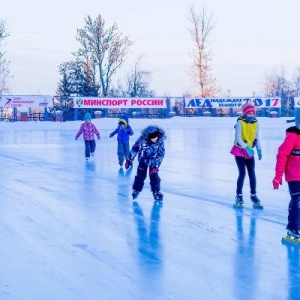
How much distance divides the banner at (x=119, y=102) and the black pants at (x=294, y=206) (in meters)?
44.0

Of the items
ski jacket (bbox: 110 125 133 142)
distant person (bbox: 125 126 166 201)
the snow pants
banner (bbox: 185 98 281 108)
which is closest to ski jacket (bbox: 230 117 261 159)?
distant person (bbox: 125 126 166 201)

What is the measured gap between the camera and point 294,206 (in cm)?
685

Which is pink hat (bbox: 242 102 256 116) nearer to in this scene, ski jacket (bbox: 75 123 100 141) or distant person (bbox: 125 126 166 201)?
distant person (bbox: 125 126 166 201)

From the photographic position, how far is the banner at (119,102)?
5091cm

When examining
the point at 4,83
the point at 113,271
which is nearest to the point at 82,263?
the point at 113,271

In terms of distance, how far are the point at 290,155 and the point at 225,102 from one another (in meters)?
48.7

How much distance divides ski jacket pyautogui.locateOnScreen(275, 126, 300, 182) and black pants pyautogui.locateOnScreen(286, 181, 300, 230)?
8 centimetres

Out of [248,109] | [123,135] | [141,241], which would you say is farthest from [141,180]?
[123,135]

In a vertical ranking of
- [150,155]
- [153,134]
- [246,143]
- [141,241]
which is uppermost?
[153,134]

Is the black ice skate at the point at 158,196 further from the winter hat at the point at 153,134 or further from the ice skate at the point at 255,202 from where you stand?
the ice skate at the point at 255,202

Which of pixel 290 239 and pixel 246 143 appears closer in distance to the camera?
pixel 290 239

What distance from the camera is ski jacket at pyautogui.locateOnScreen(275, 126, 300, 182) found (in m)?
6.66

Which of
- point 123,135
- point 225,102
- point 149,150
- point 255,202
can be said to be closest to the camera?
point 255,202

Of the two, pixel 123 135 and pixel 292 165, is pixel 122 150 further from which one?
pixel 292 165
